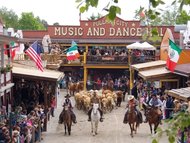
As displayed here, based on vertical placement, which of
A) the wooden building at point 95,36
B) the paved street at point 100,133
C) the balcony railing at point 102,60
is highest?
the wooden building at point 95,36

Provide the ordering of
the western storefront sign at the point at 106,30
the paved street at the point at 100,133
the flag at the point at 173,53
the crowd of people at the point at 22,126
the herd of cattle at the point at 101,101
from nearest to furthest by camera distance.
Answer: the crowd of people at the point at 22,126, the paved street at the point at 100,133, the flag at the point at 173,53, the herd of cattle at the point at 101,101, the western storefront sign at the point at 106,30

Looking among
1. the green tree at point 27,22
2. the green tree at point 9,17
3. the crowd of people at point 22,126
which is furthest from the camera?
the green tree at point 9,17

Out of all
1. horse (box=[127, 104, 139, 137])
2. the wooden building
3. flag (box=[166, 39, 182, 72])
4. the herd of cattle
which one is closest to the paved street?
horse (box=[127, 104, 139, 137])

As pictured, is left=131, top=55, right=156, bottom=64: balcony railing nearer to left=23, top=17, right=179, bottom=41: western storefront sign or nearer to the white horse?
left=23, top=17, right=179, bottom=41: western storefront sign

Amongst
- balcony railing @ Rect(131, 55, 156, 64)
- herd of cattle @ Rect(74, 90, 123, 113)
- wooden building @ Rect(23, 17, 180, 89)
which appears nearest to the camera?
herd of cattle @ Rect(74, 90, 123, 113)

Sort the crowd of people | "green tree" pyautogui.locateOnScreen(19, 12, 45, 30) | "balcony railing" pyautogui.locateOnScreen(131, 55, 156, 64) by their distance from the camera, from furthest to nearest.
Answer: "green tree" pyautogui.locateOnScreen(19, 12, 45, 30), "balcony railing" pyautogui.locateOnScreen(131, 55, 156, 64), the crowd of people

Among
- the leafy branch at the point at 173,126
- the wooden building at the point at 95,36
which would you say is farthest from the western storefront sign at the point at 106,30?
the leafy branch at the point at 173,126

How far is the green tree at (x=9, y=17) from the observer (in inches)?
4692

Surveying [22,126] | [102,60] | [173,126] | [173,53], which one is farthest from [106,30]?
[173,126]

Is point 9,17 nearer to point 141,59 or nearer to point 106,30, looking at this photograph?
point 106,30

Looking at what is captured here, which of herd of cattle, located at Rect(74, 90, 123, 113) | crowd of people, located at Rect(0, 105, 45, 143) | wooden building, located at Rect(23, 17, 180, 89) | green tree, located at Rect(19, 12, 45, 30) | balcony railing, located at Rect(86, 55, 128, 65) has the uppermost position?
green tree, located at Rect(19, 12, 45, 30)

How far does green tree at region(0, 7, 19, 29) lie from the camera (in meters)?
119

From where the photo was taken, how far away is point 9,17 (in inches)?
5148

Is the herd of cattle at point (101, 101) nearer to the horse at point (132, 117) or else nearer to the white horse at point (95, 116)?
the white horse at point (95, 116)
